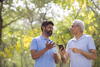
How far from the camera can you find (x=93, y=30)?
18.7 metres

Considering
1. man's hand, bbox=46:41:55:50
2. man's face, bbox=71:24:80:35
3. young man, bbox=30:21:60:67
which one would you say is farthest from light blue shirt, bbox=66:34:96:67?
man's hand, bbox=46:41:55:50

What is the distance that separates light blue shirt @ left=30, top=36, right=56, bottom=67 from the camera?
16.3 ft

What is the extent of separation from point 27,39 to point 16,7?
397 centimetres

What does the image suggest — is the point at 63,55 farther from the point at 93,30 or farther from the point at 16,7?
the point at 16,7

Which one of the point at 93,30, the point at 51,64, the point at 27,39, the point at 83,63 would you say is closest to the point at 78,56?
the point at 83,63

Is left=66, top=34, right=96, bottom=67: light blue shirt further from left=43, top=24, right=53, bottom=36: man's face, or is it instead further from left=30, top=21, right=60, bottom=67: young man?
left=43, top=24, right=53, bottom=36: man's face

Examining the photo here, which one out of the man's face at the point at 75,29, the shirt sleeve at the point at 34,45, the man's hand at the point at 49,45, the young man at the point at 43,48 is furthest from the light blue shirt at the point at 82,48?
the shirt sleeve at the point at 34,45

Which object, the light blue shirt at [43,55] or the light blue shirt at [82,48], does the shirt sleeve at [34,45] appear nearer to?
the light blue shirt at [43,55]

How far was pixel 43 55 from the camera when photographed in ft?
16.2

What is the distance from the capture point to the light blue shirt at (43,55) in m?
4.95

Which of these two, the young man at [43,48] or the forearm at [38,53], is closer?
the forearm at [38,53]

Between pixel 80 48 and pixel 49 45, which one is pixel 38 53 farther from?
pixel 80 48

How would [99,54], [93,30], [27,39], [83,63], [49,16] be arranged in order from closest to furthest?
1. [83,63]
2. [93,30]
3. [99,54]
4. [27,39]
5. [49,16]

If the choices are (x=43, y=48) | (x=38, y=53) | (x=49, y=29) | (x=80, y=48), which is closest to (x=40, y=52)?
(x=38, y=53)
